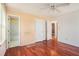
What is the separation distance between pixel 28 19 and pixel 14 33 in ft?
1.64

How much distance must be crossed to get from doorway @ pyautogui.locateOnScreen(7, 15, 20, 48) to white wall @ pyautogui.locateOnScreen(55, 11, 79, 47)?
1.15 metres

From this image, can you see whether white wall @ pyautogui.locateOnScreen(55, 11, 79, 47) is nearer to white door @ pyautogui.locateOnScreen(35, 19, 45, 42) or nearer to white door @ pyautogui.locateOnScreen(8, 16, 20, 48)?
white door @ pyautogui.locateOnScreen(35, 19, 45, 42)

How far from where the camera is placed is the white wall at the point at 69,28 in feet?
8.01

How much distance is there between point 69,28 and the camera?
2602 millimetres

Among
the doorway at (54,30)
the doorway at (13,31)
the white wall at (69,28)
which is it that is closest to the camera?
the doorway at (13,31)

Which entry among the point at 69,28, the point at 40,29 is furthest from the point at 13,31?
the point at 69,28

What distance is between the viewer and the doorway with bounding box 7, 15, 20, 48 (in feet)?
6.59

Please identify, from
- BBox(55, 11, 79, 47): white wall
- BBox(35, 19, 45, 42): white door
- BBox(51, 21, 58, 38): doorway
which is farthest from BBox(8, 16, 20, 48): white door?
BBox(55, 11, 79, 47): white wall

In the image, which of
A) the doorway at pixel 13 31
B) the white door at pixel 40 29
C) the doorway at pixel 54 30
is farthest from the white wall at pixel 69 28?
the doorway at pixel 13 31

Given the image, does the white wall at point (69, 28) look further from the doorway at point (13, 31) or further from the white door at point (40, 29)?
the doorway at point (13, 31)

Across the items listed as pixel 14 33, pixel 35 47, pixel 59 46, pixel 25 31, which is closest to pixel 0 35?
pixel 14 33

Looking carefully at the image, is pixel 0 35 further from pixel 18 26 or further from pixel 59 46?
pixel 59 46

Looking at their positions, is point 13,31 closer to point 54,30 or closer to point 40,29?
point 40,29

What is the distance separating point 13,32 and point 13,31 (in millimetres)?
25
